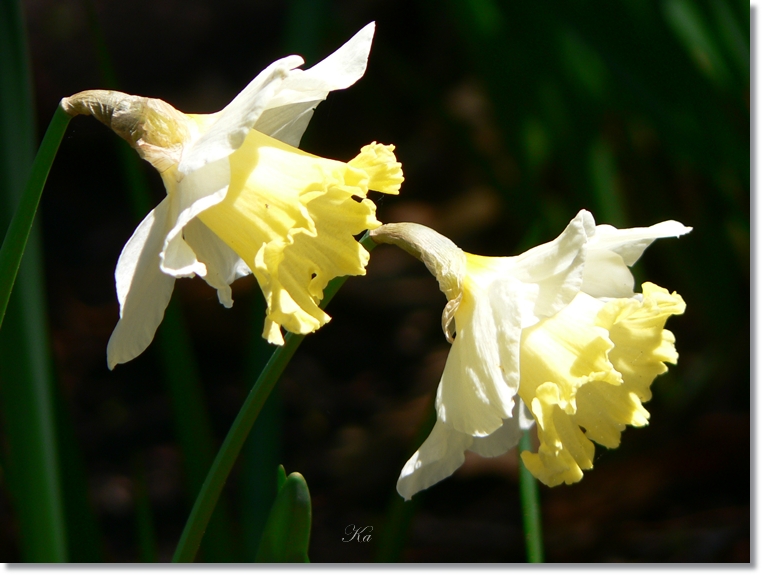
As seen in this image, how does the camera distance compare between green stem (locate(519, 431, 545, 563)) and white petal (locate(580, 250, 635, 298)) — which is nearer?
white petal (locate(580, 250, 635, 298))

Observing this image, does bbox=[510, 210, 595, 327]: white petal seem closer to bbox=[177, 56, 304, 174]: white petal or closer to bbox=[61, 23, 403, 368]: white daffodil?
bbox=[61, 23, 403, 368]: white daffodil

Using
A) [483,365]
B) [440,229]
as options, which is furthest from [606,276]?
[440,229]

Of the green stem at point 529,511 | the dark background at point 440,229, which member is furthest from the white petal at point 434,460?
the dark background at point 440,229

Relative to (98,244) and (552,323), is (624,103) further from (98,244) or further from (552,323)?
(98,244)

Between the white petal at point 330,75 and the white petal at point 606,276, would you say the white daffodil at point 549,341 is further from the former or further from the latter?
the white petal at point 330,75

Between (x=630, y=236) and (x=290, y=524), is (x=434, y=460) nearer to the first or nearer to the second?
(x=290, y=524)

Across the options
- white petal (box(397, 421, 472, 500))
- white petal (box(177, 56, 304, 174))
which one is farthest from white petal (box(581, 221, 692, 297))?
white petal (box(177, 56, 304, 174))

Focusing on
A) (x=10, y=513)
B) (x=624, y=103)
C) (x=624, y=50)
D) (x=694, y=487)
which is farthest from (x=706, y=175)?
(x=10, y=513)
